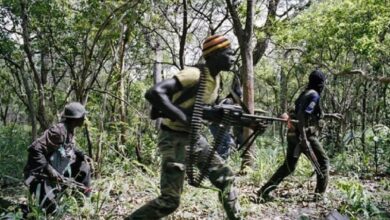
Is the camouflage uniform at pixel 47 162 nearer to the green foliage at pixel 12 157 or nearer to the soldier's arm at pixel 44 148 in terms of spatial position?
the soldier's arm at pixel 44 148

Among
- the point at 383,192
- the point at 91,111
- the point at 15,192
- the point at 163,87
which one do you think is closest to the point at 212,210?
the point at 163,87

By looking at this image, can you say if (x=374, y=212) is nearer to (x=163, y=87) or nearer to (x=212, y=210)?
(x=212, y=210)

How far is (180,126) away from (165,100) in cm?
48

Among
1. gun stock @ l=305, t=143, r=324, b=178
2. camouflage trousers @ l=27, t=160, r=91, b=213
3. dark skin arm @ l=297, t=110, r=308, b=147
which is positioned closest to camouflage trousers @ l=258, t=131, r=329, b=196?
gun stock @ l=305, t=143, r=324, b=178

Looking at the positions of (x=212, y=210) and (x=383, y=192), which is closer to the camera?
(x=212, y=210)

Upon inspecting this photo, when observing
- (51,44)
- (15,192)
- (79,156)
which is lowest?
(15,192)

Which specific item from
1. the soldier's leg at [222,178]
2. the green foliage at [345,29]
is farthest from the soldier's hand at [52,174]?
the green foliage at [345,29]

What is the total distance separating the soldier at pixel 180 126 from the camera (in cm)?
409

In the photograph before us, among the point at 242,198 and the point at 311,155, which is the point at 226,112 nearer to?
the point at 242,198

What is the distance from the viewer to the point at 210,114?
4.20 meters

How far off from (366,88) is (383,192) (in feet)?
30.0

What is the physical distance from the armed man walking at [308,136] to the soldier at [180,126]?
201cm

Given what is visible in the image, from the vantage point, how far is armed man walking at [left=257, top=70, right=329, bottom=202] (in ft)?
19.9

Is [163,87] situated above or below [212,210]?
above
